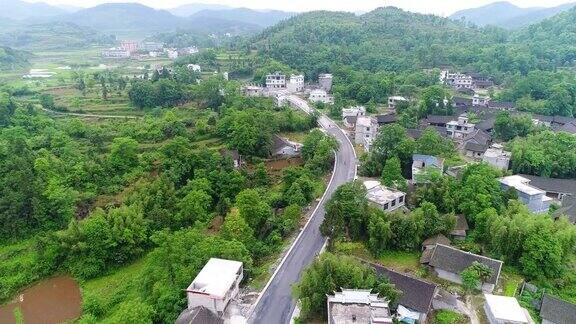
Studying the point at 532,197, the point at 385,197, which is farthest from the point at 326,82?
the point at 532,197

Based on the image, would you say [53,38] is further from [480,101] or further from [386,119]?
[480,101]

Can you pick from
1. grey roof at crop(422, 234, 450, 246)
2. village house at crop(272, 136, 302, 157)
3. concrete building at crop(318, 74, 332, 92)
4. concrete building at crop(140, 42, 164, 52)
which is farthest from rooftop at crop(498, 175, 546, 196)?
concrete building at crop(140, 42, 164, 52)

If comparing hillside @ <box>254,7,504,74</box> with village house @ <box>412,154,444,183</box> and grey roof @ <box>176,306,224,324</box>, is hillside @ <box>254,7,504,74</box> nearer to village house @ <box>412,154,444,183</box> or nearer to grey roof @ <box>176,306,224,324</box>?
village house @ <box>412,154,444,183</box>

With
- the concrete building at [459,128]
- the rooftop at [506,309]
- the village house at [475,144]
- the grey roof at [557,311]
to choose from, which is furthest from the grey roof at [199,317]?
the concrete building at [459,128]

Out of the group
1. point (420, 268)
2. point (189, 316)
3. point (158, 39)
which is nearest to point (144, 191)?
point (189, 316)

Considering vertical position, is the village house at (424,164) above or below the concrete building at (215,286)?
above

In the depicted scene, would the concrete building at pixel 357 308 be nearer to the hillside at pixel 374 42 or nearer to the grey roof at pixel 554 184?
the grey roof at pixel 554 184
